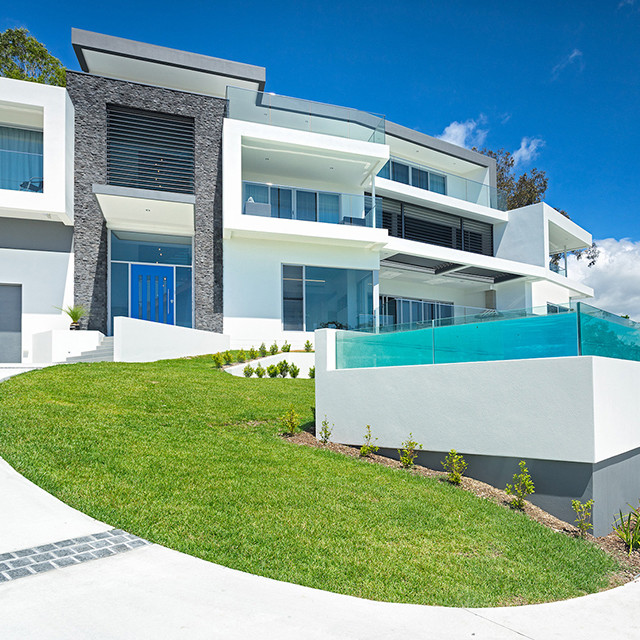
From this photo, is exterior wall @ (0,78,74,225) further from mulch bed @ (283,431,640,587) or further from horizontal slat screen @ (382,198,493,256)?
horizontal slat screen @ (382,198,493,256)

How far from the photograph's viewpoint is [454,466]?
692 cm

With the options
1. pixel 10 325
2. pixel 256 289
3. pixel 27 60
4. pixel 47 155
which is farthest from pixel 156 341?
pixel 27 60

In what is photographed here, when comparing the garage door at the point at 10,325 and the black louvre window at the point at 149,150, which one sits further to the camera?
the black louvre window at the point at 149,150

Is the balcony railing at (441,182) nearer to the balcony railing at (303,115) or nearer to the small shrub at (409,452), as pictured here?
the balcony railing at (303,115)

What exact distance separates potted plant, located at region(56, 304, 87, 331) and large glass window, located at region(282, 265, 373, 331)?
22.8 ft

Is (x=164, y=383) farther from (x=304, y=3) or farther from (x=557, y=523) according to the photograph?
(x=304, y=3)

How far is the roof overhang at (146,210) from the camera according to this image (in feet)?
51.9

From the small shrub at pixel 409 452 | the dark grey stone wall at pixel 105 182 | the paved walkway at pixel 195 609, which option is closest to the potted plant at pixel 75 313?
the dark grey stone wall at pixel 105 182

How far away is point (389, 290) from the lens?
83.3ft

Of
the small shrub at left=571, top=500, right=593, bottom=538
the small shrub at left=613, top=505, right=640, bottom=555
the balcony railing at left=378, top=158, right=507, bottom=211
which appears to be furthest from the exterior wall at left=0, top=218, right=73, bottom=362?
the small shrub at left=613, top=505, right=640, bottom=555

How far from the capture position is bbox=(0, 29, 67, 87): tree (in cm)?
2488

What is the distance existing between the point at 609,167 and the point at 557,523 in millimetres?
37990

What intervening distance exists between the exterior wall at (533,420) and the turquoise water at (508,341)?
0.19 metres

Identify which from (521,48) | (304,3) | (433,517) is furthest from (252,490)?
(521,48)
